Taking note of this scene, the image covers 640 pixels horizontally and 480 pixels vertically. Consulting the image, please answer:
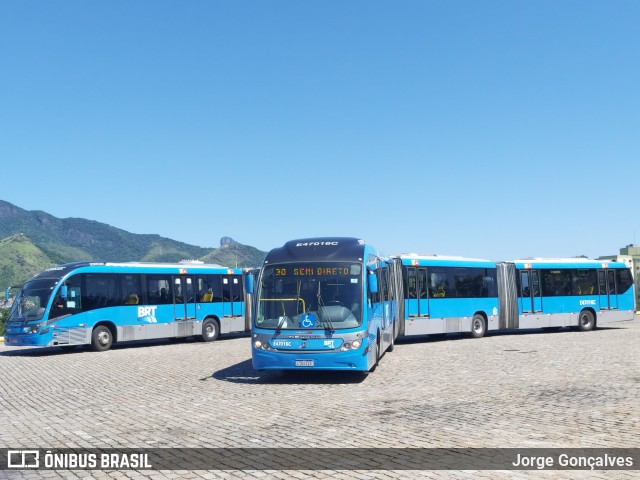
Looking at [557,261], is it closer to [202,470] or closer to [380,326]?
[380,326]

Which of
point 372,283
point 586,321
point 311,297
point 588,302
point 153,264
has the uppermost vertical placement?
point 153,264

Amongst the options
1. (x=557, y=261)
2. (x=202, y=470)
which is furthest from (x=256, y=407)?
(x=557, y=261)

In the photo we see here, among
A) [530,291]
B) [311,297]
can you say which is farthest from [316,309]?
[530,291]

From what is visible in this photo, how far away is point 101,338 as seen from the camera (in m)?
22.8

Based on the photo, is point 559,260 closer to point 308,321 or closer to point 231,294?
point 231,294

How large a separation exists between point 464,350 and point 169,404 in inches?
462

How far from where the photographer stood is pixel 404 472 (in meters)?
6.89

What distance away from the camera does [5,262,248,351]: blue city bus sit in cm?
2150

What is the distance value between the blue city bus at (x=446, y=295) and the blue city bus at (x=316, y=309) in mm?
8594

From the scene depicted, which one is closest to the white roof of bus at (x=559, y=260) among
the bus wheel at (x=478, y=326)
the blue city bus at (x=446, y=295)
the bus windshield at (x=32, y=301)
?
the blue city bus at (x=446, y=295)

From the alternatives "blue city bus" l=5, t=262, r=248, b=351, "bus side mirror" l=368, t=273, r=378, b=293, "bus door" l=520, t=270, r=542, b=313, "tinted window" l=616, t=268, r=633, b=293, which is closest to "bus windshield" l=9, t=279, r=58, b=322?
"blue city bus" l=5, t=262, r=248, b=351

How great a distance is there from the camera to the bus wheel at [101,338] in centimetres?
2252

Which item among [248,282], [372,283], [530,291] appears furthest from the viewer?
[530,291]

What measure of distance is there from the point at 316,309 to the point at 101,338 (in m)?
11.3
